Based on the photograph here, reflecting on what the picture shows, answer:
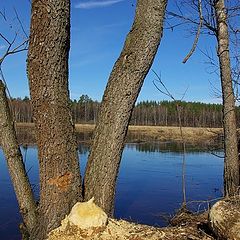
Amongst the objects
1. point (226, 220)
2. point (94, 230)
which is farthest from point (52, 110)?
point (226, 220)

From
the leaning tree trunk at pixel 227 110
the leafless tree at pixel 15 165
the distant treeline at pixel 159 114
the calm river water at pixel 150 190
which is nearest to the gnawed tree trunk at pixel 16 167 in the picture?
the leafless tree at pixel 15 165

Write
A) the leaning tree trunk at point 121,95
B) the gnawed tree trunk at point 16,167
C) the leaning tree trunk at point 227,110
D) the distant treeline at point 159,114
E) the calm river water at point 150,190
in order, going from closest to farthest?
1. the leaning tree trunk at point 121,95
2. the gnawed tree trunk at point 16,167
3. the leaning tree trunk at point 227,110
4. the calm river water at point 150,190
5. the distant treeline at point 159,114

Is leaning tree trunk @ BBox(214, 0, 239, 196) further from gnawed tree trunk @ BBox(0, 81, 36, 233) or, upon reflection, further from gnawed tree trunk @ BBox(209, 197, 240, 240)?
gnawed tree trunk @ BBox(0, 81, 36, 233)

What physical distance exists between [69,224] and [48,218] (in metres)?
0.22

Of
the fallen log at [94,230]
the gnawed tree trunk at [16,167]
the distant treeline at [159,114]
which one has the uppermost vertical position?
the distant treeline at [159,114]

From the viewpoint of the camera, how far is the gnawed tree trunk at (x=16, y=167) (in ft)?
11.2

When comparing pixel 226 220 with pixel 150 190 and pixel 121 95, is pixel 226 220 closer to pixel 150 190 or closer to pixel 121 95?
pixel 121 95

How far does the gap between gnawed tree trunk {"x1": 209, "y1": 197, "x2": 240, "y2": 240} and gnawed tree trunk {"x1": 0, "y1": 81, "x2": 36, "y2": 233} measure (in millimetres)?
1659

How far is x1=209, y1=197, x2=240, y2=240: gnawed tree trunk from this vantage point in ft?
9.96

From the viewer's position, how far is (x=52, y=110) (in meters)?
3.06

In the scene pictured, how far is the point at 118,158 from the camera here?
3.25m

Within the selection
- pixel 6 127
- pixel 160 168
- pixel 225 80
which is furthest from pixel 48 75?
pixel 160 168

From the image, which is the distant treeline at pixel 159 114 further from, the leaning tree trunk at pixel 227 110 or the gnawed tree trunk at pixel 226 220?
the gnawed tree trunk at pixel 226 220

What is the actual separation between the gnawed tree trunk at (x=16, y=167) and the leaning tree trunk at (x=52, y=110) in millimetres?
291
